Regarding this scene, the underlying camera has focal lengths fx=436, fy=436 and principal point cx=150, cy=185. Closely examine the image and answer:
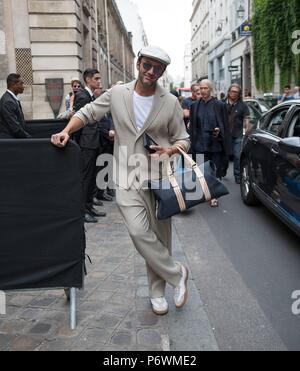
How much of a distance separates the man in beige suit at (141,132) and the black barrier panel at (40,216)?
0.34 m

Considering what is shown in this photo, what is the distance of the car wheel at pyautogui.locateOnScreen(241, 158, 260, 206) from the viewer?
6.88 metres

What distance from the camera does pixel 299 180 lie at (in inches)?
172

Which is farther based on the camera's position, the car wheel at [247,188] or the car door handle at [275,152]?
the car wheel at [247,188]

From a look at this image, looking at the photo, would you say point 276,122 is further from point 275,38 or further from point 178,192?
point 275,38

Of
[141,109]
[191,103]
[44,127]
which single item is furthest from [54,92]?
[141,109]

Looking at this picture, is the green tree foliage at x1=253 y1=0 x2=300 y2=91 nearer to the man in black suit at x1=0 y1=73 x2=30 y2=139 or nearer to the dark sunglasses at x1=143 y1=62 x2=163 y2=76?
the man in black suit at x1=0 y1=73 x2=30 y2=139

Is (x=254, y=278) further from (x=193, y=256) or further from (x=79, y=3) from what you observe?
(x=79, y=3)

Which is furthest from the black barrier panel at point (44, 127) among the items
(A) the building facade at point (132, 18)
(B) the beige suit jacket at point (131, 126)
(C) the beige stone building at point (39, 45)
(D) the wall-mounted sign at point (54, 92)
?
(A) the building facade at point (132, 18)

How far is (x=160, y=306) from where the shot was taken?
11.2 feet

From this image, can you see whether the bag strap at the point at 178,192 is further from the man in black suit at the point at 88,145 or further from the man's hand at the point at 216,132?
the man's hand at the point at 216,132

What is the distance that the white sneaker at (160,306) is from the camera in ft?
11.2

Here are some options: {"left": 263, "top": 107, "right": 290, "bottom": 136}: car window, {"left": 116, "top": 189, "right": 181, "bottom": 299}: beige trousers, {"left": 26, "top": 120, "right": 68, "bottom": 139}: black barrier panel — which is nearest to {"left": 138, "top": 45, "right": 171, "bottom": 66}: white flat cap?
{"left": 116, "top": 189, "right": 181, "bottom": 299}: beige trousers

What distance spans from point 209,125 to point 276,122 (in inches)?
46.0

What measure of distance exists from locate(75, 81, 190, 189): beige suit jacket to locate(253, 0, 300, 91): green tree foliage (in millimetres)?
19581
